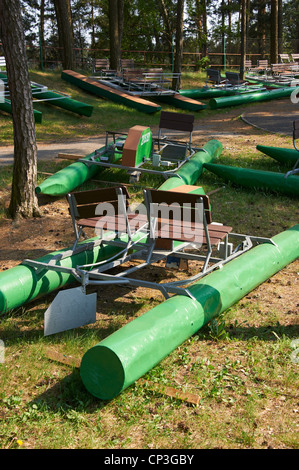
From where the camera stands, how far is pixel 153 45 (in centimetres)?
3941

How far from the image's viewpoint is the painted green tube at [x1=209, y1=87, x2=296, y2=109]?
20.3 meters

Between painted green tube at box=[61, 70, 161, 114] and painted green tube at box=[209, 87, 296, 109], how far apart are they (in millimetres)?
3020

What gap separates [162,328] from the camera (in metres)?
4.29

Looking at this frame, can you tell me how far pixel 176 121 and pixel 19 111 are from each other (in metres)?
4.40

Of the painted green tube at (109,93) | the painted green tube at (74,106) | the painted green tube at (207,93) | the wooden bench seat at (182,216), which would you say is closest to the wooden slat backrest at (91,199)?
the wooden bench seat at (182,216)

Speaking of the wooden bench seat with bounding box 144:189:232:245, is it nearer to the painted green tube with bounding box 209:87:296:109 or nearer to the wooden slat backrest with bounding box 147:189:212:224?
the wooden slat backrest with bounding box 147:189:212:224

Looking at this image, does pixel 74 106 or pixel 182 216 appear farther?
pixel 74 106

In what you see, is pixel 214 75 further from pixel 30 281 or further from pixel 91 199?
pixel 30 281

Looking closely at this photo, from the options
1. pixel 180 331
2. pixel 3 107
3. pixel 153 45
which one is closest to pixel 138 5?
pixel 153 45

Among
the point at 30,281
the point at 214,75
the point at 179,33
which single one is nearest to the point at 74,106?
the point at 179,33

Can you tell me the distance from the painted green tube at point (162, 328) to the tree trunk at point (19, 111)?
12.0 feet


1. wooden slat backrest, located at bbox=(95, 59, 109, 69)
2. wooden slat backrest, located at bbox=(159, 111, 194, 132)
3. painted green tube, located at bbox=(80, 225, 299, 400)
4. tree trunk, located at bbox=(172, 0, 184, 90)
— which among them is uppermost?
tree trunk, located at bbox=(172, 0, 184, 90)

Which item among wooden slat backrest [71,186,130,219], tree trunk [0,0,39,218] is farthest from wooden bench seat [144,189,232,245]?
tree trunk [0,0,39,218]

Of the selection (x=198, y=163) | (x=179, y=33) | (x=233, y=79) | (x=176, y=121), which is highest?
(x=179, y=33)
